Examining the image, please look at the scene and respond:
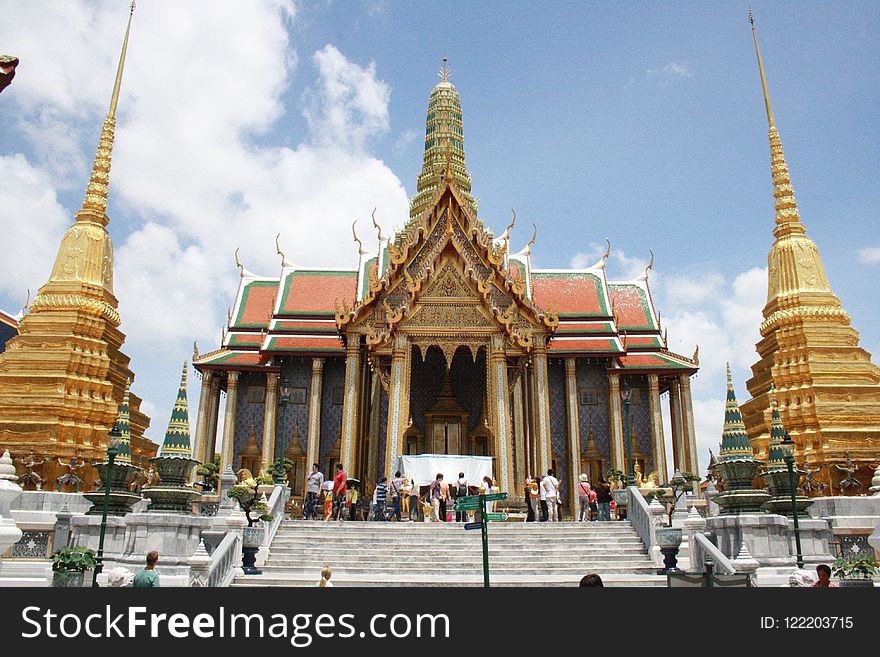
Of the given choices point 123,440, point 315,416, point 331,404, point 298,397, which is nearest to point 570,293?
point 331,404

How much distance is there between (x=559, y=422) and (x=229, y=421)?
34.4 feet

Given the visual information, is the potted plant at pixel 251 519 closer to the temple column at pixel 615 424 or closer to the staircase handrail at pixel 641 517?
the staircase handrail at pixel 641 517

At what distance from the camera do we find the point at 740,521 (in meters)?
9.52

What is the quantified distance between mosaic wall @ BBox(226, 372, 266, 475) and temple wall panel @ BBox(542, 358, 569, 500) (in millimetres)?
9385

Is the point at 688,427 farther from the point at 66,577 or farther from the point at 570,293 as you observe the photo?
the point at 66,577

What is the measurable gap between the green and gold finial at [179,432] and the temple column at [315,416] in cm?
1219

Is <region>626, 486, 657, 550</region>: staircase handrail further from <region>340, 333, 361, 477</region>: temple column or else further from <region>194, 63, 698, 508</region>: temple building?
<region>340, 333, 361, 477</region>: temple column

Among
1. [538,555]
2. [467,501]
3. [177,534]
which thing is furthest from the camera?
[538,555]

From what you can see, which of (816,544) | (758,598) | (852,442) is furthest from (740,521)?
(852,442)

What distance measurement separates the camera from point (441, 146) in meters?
30.7

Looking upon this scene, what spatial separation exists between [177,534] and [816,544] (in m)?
8.46

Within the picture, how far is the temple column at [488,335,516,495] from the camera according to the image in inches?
696

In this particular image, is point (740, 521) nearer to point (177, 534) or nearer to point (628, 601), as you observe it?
point (628, 601)

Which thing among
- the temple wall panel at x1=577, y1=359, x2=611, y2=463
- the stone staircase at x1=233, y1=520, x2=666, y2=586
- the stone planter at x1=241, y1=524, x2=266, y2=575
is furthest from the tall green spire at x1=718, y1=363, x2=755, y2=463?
the temple wall panel at x1=577, y1=359, x2=611, y2=463
